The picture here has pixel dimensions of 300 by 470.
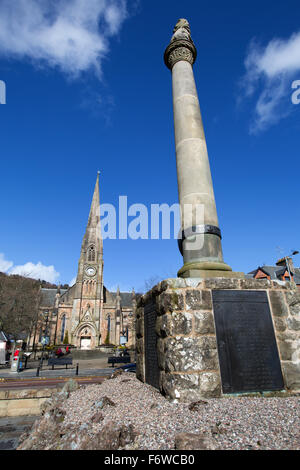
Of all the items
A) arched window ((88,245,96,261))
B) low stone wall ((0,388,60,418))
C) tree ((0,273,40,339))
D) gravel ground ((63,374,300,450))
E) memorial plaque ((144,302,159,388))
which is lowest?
low stone wall ((0,388,60,418))

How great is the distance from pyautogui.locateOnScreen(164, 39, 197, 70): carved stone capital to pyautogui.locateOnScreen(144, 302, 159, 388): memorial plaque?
7509mm

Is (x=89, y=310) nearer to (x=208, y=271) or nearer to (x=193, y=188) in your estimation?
(x=193, y=188)

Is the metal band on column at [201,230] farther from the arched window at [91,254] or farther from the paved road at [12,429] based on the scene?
the arched window at [91,254]

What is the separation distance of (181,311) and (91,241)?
58.4 metres

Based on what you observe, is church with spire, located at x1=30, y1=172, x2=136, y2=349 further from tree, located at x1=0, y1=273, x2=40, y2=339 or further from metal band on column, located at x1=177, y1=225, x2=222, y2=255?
metal band on column, located at x1=177, y1=225, x2=222, y2=255

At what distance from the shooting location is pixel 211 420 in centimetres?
304

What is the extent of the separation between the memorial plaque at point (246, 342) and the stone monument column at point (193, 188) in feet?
2.14

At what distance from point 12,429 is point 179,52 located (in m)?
10.9

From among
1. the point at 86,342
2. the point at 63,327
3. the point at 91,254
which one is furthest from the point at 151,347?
the point at 63,327

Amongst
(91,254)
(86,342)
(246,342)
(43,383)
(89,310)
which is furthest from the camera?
(91,254)

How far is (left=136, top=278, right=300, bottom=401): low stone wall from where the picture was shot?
13.4 ft

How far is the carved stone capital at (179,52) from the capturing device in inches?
312

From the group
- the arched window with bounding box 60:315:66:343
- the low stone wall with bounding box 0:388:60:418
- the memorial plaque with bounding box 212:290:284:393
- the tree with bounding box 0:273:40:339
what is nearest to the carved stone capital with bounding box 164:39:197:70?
the memorial plaque with bounding box 212:290:284:393
